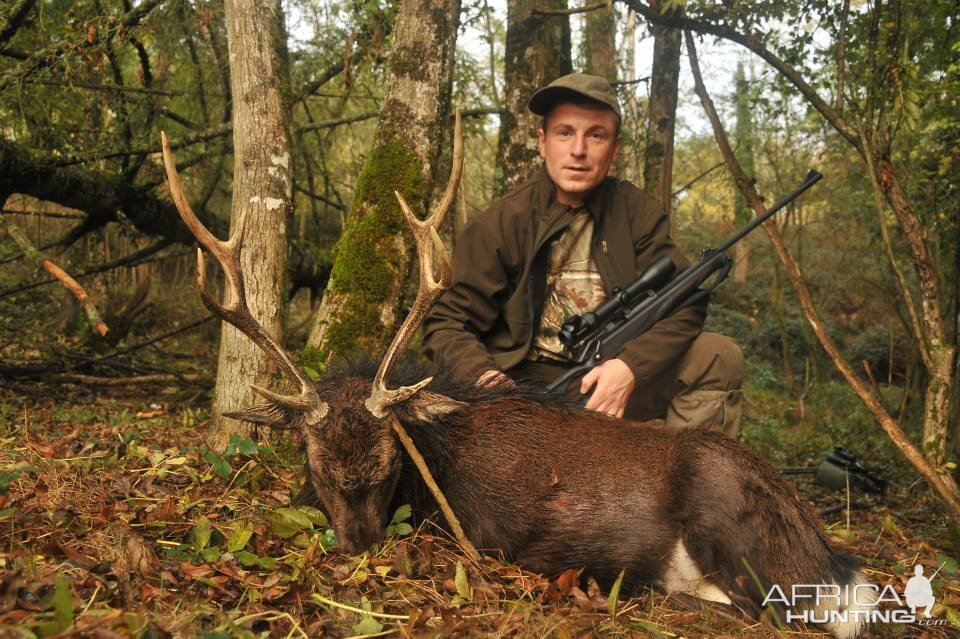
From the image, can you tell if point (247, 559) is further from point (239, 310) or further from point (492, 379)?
point (492, 379)

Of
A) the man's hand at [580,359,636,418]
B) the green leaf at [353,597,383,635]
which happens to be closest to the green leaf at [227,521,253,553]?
the green leaf at [353,597,383,635]

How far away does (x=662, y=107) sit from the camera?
288 inches

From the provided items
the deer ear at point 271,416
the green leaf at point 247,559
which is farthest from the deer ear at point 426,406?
the green leaf at point 247,559

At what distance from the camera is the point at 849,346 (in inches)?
618

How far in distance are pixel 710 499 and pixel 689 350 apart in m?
1.24

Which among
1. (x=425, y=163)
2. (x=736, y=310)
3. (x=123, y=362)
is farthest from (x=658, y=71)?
(x=736, y=310)

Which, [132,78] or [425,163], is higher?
[132,78]

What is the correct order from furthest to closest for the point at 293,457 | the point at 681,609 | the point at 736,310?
the point at 736,310, the point at 293,457, the point at 681,609

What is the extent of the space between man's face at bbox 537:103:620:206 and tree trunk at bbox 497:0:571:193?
1517 mm

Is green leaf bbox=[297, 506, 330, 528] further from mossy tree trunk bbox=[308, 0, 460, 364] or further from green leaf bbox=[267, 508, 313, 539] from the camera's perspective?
mossy tree trunk bbox=[308, 0, 460, 364]

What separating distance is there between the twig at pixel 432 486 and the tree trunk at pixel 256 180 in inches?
53.0

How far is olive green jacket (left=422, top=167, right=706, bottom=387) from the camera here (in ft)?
13.3

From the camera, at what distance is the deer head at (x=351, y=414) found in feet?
9.86

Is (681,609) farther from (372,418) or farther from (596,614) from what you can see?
(372,418)
